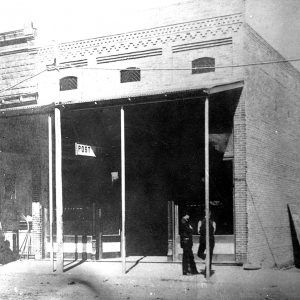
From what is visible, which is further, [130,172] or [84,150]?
[130,172]

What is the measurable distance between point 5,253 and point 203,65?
30.8 feet

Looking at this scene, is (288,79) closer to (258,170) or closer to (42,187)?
(258,170)

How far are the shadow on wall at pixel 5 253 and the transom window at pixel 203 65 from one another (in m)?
8.80

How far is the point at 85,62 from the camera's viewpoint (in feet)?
63.5

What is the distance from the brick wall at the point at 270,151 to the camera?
16.2 meters

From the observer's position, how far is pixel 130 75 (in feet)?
61.0

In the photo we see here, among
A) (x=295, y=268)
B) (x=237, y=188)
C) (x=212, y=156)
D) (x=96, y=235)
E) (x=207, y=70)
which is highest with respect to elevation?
(x=207, y=70)

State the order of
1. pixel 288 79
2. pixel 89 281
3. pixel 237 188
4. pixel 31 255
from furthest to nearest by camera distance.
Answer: pixel 288 79, pixel 31 255, pixel 237 188, pixel 89 281

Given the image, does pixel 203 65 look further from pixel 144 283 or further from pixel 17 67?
pixel 144 283

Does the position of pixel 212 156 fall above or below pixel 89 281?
above

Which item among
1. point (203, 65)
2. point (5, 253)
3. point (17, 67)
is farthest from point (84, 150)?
point (17, 67)

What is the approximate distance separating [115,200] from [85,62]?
547cm

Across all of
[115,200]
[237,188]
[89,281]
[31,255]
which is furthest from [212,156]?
[31,255]

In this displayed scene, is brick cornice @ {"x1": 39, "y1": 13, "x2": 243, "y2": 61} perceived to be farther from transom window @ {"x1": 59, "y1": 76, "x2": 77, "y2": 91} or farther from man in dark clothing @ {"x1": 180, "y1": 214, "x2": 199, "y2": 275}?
man in dark clothing @ {"x1": 180, "y1": 214, "x2": 199, "y2": 275}
